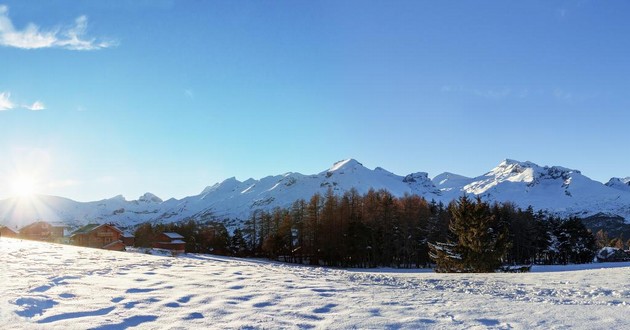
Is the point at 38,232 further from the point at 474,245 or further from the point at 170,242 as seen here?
the point at 474,245

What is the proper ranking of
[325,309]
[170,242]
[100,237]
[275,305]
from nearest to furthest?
[325,309]
[275,305]
[100,237]
[170,242]

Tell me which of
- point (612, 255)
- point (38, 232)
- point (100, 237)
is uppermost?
point (38, 232)

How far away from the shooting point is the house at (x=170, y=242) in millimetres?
79375

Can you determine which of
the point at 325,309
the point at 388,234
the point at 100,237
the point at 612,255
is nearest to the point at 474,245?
the point at 325,309

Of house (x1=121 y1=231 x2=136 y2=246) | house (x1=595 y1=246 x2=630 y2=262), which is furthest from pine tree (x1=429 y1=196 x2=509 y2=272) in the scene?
house (x1=121 y1=231 x2=136 y2=246)

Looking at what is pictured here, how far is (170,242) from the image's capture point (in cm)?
8056

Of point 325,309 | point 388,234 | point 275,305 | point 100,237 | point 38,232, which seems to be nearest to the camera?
point 325,309

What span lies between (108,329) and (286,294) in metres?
4.83

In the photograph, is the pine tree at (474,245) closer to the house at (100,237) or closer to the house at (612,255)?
the house at (612,255)

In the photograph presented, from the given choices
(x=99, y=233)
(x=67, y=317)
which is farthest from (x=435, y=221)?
(x=67, y=317)

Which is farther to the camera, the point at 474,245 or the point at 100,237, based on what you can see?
the point at 100,237

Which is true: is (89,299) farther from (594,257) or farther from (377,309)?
(594,257)

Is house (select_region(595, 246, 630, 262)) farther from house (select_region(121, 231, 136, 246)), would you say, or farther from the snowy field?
house (select_region(121, 231, 136, 246))

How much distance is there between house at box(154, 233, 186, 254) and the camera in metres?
79.4
